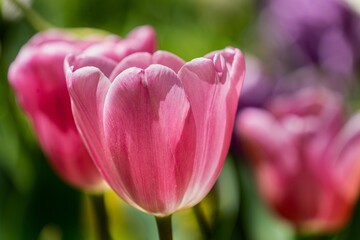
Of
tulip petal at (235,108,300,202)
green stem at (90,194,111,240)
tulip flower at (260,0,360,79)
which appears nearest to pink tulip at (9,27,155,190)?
green stem at (90,194,111,240)

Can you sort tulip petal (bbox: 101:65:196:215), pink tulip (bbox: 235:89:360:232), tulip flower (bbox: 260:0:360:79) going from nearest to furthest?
tulip petal (bbox: 101:65:196:215), pink tulip (bbox: 235:89:360:232), tulip flower (bbox: 260:0:360:79)

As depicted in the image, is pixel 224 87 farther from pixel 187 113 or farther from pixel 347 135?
pixel 347 135

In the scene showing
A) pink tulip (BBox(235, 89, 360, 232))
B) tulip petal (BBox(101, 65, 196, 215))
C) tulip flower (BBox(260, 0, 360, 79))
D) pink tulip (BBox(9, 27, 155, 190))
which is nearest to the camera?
tulip petal (BBox(101, 65, 196, 215))

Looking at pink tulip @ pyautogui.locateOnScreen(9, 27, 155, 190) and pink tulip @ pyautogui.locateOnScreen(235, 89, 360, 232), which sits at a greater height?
pink tulip @ pyautogui.locateOnScreen(9, 27, 155, 190)

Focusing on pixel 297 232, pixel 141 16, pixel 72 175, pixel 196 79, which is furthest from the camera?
pixel 141 16

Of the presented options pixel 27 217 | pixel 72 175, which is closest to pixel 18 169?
pixel 27 217

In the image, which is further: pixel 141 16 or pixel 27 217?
pixel 141 16

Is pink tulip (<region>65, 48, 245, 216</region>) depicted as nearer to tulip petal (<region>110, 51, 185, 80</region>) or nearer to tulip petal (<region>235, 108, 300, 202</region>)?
tulip petal (<region>110, 51, 185, 80</region>)

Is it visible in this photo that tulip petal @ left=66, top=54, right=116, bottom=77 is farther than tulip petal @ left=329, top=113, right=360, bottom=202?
No

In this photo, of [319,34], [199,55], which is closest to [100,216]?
[199,55]

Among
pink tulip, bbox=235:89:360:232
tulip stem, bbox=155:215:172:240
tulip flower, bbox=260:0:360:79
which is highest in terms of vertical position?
tulip stem, bbox=155:215:172:240
